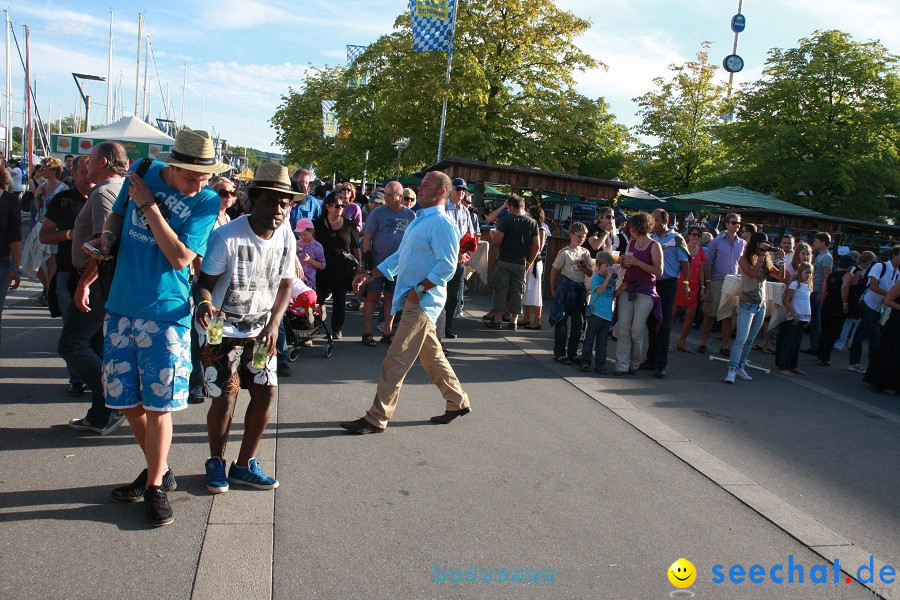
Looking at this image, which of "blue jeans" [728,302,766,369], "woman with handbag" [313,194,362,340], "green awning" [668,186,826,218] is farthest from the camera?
"green awning" [668,186,826,218]

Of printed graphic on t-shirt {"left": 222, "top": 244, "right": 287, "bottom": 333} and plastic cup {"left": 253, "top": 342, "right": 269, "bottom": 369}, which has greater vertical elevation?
printed graphic on t-shirt {"left": 222, "top": 244, "right": 287, "bottom": 333}

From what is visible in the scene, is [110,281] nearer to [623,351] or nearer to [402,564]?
[402,564]

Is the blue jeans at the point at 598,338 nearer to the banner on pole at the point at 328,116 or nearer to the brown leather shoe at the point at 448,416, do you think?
the brown leather shoe at the point at 448,416

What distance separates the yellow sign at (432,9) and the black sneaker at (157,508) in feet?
58.1

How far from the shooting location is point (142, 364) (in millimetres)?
3570

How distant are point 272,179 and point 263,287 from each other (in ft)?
2.00

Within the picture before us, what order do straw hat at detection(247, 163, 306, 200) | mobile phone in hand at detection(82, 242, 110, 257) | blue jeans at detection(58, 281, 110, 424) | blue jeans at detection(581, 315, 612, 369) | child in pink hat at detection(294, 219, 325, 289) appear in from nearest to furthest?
1. mobile phone in hand at detection(82, 242, 110, 257)
2. straw hat at detection(247, 163, 306, 200)
3. blue jeans at detection(58, 281, 110, 424)
4. child in pink hat at detection(294, 219, 325, 289)
5. blue jeans at detection(581, 315, 612, 369)

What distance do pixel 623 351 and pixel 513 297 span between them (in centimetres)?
259

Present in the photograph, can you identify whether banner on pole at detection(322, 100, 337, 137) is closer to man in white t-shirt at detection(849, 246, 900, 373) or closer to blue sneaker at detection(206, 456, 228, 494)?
man in white t-shirt at detection(849, 246, 900, 373)

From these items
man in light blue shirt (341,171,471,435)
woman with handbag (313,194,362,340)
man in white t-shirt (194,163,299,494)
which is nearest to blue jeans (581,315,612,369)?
woman with handbag (313,194,362,340)

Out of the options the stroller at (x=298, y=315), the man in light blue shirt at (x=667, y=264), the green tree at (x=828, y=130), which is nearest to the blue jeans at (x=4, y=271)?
the stroller at (x=298, y=315)

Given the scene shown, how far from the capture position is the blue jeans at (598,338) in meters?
8.50

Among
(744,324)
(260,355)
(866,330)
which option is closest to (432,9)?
(866,330)

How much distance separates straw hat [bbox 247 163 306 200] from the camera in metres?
3.97
